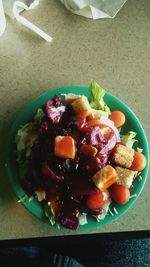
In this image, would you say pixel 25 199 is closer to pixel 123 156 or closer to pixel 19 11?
pixel 123 156

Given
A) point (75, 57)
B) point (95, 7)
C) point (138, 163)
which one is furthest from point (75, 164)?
point (95, 7)

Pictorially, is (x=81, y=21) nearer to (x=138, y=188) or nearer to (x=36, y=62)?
(x=36, y=62)

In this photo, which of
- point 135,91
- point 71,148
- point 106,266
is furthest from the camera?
point 106,266

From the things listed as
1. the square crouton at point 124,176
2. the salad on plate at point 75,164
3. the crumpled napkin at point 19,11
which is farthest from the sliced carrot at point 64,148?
the crumpled napkin at point 19,11

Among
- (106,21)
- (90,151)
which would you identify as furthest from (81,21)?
(90,151)

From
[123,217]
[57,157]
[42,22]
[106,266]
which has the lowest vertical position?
[106,266]
